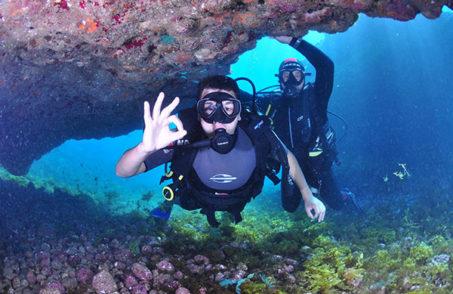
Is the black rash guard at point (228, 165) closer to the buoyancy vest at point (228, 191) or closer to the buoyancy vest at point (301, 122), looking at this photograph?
the buoyancy vest at point (228, 191)

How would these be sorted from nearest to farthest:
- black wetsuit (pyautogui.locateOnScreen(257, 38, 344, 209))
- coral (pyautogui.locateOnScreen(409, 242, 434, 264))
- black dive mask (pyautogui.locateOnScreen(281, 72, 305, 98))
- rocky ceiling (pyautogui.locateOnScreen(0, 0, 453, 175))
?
1. rocky ceiling (pyautogui.locateOnScreen(0, 0, 453, 175))
2. coral (pyautogui.locateOnScreen(409, 242, 434, 264))
3. black wetsuit (pyautogui.locateOnScreen(257, 38, 344, 209))
4. black dive mask (pyautogui.locateOnScreen(281, 72, 305, 98))

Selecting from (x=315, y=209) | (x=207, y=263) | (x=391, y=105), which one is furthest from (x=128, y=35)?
(x=391, y=105)

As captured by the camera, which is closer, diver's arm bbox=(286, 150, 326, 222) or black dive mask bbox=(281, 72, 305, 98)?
diver's arm bbox=(286, 150, 326, 222)

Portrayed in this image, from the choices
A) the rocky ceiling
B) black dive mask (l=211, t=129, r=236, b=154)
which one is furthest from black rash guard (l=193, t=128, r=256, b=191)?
the rocky ceiling

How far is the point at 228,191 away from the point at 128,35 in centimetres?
314

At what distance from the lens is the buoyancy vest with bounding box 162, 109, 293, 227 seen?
427 centimetres

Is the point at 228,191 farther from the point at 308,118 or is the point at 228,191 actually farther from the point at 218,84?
the point at 308,118

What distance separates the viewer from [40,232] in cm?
528

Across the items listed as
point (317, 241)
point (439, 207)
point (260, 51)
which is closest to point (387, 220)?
point (439, 207)

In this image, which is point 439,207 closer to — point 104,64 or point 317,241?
point 317,241

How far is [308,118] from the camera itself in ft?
23.4

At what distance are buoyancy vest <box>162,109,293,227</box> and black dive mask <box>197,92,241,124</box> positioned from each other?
432 millimetres

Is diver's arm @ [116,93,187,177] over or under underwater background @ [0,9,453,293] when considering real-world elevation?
over

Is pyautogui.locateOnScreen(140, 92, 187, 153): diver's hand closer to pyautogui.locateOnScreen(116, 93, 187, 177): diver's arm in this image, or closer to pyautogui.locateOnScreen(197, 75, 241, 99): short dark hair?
pyautogui.locateOnScreen(116, 93, 187, 177): diver's arm
